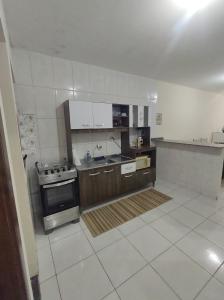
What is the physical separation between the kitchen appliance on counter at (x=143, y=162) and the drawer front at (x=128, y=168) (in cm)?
14

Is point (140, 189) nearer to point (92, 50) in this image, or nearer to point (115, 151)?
point (115, 151)

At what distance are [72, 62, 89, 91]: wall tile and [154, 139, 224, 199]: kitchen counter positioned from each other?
7.02 feet

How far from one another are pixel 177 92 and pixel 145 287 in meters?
4.36

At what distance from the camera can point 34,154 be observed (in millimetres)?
2266

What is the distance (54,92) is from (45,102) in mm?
221

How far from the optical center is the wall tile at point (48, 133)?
90.0 inches

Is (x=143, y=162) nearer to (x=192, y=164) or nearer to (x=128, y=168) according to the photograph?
(x=128, y=168)

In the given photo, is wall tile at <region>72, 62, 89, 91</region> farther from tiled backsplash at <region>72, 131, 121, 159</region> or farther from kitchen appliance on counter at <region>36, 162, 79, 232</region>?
kitchen appliance on counter at <region>36, 162, 79, 232</region>

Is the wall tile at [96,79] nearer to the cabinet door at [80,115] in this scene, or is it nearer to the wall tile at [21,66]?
the cabinet door at [80,115]

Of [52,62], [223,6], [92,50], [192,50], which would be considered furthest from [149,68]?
[52,62]

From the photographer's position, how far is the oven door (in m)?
1.87

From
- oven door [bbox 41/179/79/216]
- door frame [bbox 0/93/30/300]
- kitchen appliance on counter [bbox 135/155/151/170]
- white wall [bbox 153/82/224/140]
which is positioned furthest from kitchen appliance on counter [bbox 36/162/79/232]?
white wall [bbox 153/82/224/140]

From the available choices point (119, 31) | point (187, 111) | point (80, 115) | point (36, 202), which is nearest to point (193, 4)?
point (119, 31)

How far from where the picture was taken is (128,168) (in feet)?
8.85
